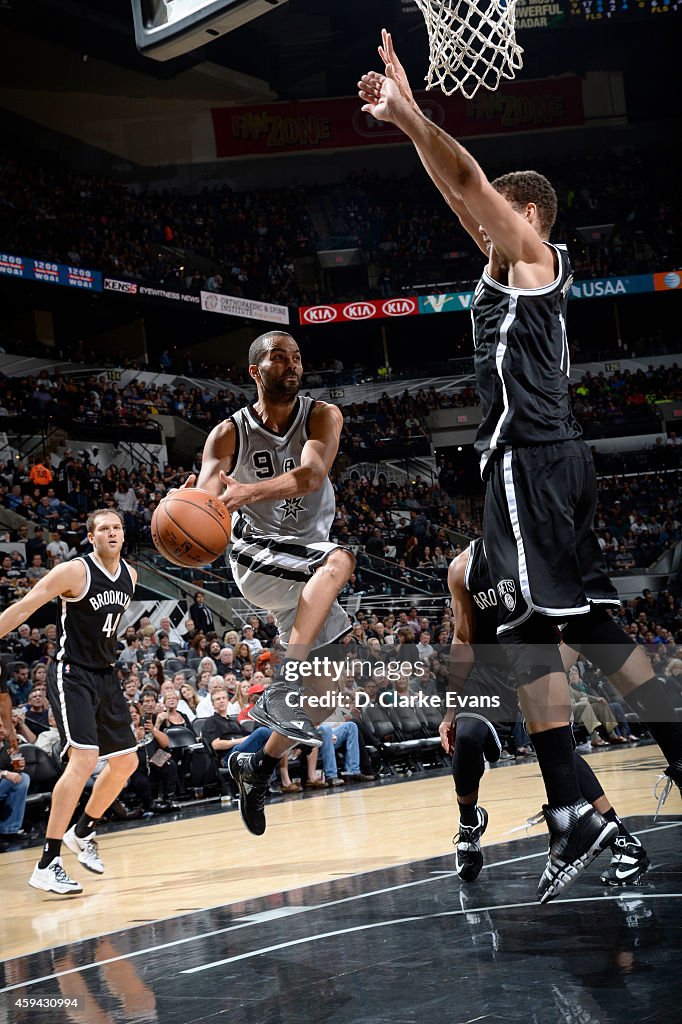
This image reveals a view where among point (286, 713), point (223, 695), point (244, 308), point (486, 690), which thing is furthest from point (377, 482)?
point (286, 713)

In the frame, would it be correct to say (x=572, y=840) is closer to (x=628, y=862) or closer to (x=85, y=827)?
(x=628, y=862)

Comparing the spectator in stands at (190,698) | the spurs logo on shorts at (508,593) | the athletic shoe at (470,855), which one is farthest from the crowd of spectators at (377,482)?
the spurs logo on shorts at (508,593)

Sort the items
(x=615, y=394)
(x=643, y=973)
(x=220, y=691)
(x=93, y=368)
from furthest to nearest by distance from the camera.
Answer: (x=615, y=394) → (x=93, y=368) → (x=220, y=691) → (x=643, y=973)

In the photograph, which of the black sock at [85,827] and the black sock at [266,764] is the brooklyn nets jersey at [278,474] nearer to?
the black sock at [266,764]

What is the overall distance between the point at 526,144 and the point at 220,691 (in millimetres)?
25135

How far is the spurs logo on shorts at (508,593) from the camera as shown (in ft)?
10.1

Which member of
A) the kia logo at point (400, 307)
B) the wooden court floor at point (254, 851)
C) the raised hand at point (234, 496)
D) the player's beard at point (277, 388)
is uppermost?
the kia logo at point (400, 307)

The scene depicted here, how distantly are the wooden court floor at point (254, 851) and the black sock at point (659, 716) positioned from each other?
2.34 m

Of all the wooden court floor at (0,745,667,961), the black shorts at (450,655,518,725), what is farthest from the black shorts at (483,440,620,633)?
the wooden court floor at (0,745,667,961)

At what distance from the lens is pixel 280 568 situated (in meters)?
4.59

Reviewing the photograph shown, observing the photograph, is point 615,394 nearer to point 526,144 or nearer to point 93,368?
point 526,144

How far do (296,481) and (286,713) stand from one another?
95 cm

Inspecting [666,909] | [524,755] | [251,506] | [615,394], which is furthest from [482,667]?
[615,394]

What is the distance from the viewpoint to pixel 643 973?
274 centimetres
